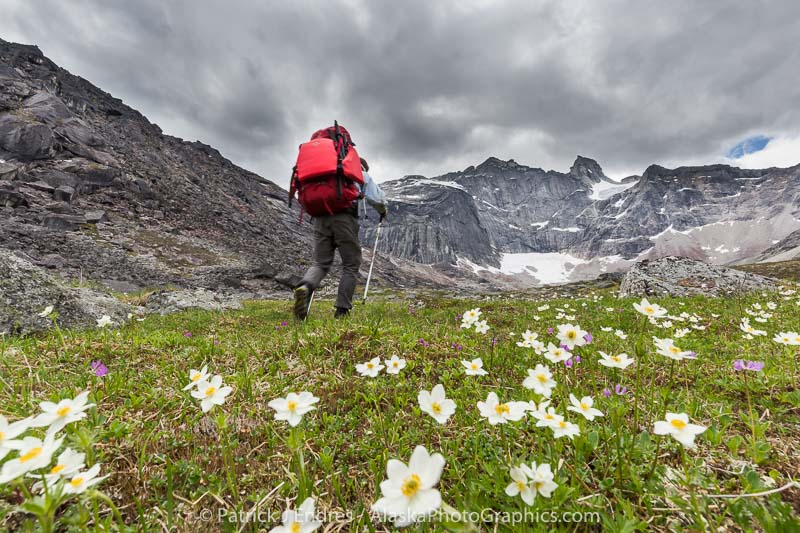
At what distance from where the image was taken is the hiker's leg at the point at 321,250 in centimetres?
744

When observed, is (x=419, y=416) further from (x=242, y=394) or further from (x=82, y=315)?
(x=82, y=315)

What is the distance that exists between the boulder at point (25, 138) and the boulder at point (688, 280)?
2812 inches

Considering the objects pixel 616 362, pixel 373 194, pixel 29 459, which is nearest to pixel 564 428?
pixel 616 362

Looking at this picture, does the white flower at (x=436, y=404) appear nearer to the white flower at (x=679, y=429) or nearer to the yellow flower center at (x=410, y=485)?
the yellow flower center at (x=410, y=485)

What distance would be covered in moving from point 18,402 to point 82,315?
170 inches

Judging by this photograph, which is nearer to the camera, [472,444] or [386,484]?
[386,484]

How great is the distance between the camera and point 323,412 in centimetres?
262

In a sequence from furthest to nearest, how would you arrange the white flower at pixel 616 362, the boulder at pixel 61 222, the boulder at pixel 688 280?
the boulder at pixel 61 222
the boulder at pixel 688 280
the white flower at pixel 616 362

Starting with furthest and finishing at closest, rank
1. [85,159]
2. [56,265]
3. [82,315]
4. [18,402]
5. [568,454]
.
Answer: [85,159], [56,265], [82,315], [18,402], [568,454]

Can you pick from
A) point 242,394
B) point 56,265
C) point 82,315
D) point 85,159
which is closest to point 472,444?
point 242,394

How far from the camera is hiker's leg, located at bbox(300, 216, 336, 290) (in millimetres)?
7443

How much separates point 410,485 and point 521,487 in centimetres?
50

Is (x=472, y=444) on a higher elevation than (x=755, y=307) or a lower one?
lower

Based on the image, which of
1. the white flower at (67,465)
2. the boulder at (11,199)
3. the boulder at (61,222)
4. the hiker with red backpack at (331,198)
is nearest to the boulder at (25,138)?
the boulder at (11,199)
